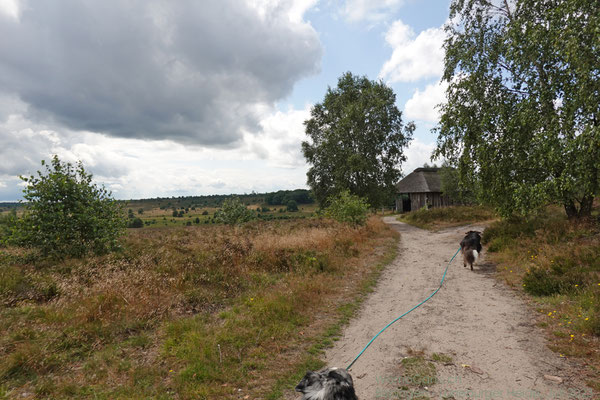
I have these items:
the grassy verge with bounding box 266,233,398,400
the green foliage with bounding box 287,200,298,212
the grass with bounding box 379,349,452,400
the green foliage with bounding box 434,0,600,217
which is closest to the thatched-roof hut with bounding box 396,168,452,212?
the green foliage with bounding box 434,0,600,217

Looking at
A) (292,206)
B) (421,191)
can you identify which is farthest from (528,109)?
(292,206)

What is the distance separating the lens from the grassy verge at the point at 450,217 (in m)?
23.8

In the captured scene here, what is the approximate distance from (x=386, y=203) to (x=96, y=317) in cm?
2776

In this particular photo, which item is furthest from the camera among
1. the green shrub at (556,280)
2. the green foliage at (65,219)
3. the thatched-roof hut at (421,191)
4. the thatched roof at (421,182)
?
the thatched roof at (421,182)

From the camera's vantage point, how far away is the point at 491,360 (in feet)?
15.4

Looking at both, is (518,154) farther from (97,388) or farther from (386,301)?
(97,388)

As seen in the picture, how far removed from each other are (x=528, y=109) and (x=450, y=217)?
1620 cm

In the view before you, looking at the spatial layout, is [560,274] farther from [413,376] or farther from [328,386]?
[328,386]

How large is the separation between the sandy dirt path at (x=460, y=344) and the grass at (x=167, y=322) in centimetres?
78

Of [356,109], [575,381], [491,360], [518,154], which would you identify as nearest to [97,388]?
[491,360]

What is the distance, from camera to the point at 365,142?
2839 cm

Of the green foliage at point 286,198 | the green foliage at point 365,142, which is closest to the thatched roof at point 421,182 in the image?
the green foliage at point 365,142

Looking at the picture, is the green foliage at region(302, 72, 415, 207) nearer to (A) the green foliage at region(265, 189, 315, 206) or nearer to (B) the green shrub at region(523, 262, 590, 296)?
(B) the green shrub at region(523, 262, 590, 296)

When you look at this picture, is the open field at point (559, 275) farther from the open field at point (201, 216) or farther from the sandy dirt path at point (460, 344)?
the open field at point (201, 216)
